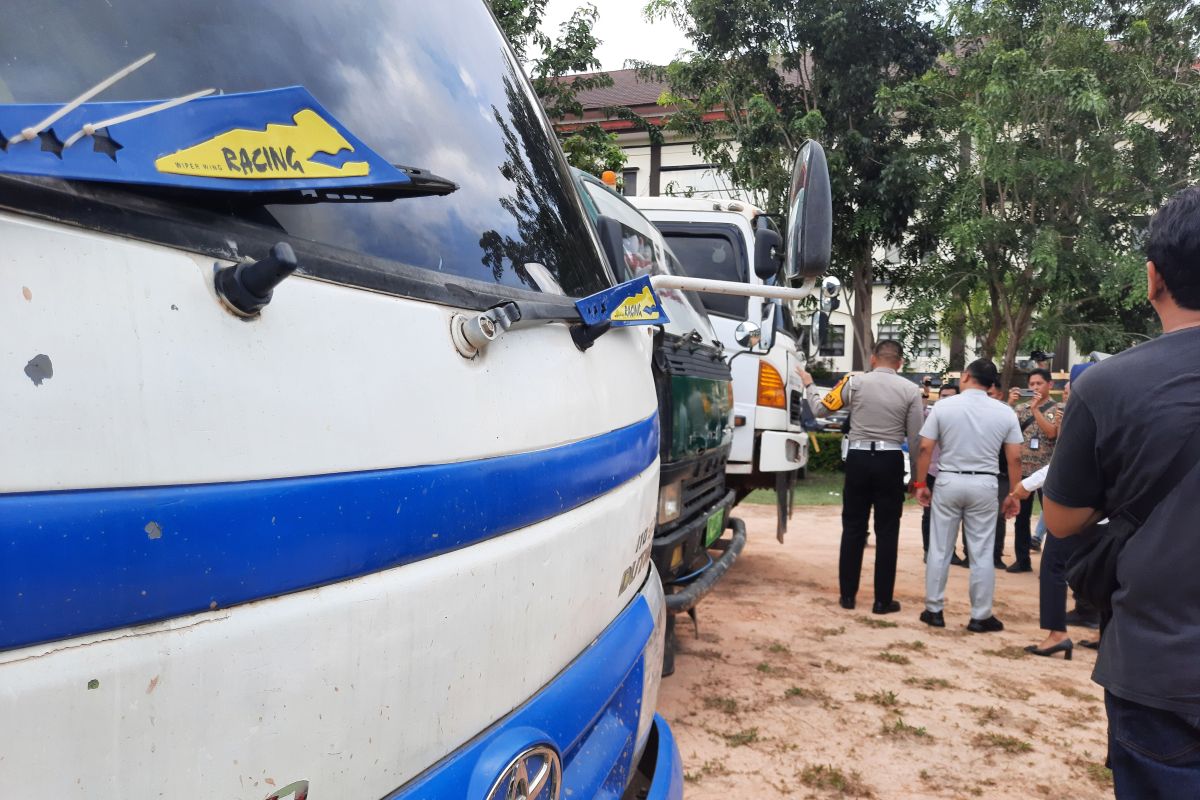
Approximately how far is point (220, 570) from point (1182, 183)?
1566 centimetres

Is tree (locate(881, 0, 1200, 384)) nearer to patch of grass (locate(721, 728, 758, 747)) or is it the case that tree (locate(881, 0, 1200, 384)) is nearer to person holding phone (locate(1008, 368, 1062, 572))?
person holding phone (locate(1008, 368, 1062, 572))

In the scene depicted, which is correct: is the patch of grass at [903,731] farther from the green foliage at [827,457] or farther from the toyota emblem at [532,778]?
the green foliage at [827,457]

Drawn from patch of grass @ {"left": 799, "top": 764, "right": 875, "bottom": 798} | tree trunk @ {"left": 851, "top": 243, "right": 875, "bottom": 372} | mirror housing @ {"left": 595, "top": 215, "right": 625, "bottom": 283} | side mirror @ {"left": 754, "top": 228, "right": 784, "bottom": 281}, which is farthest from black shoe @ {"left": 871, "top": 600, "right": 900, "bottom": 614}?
tree trunk @ {"left": 851, "top": 243, "right": 875, "bottom": 372}

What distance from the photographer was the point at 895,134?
15500mm

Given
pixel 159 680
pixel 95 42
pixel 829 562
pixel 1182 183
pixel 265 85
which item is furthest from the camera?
pixel 1182 183

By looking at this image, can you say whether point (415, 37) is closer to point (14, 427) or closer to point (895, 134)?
point (14, 427)

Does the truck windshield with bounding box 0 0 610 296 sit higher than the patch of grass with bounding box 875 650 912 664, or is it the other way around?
the truck windshield with bounding box 0 0 610 296

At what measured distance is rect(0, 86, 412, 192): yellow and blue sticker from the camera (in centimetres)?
76

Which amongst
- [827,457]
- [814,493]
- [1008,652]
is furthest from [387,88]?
[827,457]

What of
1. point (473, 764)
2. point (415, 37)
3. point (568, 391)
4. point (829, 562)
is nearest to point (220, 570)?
point (473, 764)

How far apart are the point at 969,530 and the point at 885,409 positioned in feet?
3.06

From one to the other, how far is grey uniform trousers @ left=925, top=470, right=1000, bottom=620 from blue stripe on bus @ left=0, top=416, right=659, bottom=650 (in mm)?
5220

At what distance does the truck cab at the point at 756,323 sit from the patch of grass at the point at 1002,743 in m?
2.43

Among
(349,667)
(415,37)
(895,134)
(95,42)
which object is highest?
(895,134)
